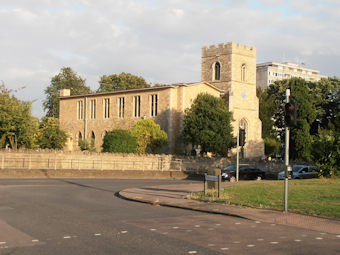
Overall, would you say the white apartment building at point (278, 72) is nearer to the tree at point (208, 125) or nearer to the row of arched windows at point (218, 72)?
the row of arched windows at point (218, 72)

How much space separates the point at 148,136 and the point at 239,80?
22034 millimetres

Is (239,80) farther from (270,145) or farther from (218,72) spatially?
(270,145)

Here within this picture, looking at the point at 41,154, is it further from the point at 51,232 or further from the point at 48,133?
the point at 51,232

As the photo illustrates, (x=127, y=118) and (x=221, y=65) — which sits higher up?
(x=221, y=65)

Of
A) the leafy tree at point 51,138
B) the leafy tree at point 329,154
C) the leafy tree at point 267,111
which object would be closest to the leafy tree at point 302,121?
the leafy tree at point 267,111

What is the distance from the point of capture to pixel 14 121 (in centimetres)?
4172

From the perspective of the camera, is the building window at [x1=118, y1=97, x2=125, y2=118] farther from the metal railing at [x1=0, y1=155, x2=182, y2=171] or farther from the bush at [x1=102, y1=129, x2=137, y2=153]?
the metal railing at [x1=0, y1=155, x2=182, y2=171]

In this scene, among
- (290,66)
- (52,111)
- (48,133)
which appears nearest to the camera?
(48,133)

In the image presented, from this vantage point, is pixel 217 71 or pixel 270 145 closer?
pixel 217 71

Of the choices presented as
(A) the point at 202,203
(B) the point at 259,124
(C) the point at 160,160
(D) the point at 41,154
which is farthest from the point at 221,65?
(A) the point at 202,203

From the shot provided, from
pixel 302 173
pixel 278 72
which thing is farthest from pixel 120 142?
pixel 278 72

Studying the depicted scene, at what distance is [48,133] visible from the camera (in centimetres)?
5697

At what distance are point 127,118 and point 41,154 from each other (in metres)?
29.8

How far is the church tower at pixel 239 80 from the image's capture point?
70812 millimetres
